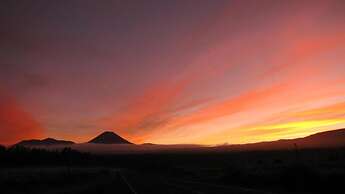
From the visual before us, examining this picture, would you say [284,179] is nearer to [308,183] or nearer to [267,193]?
[308,183]

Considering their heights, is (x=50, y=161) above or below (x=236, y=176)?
above

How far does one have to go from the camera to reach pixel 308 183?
97.4 ft

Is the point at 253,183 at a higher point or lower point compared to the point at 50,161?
lower

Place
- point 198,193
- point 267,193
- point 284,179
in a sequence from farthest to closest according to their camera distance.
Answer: point 284,179
point 198,193
point 267,193

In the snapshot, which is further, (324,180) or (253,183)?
(253,183)

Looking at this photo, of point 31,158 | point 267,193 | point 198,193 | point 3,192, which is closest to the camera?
point 267,193

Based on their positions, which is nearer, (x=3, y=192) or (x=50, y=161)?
(x=3, y=192)

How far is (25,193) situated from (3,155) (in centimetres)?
9213

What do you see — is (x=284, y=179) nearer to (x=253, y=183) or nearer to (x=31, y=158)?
(x=253, y=183)

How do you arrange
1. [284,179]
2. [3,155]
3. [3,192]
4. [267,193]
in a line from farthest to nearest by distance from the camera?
1. [3,155]
2. [3,192]
3. [284,179]
4. [267,193]

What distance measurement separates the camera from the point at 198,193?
26.2 metres

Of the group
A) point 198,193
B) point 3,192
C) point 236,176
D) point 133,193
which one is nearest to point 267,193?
point 198,193

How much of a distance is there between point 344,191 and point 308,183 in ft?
16.5

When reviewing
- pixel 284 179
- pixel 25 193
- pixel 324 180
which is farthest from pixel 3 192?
pixel 324 180
